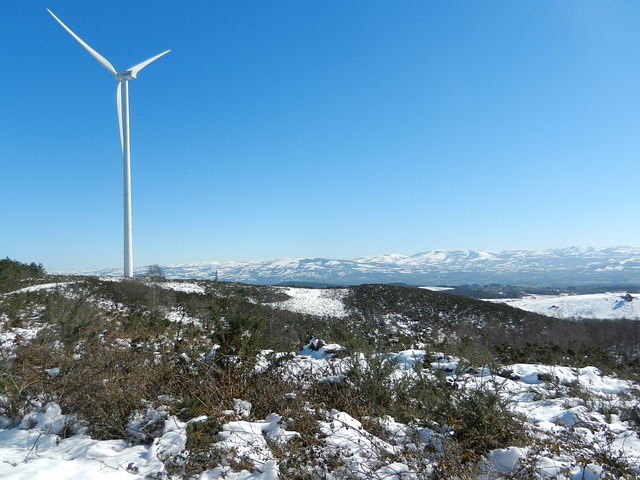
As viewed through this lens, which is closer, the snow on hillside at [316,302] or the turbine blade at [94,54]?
the turbine blade at [94,54]

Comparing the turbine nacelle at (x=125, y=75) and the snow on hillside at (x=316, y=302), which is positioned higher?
the turbine nacelle at (x=125, y=75)

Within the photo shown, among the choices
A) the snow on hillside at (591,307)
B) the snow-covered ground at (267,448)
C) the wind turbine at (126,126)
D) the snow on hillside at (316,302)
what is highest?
the wind turbine at (126,126)

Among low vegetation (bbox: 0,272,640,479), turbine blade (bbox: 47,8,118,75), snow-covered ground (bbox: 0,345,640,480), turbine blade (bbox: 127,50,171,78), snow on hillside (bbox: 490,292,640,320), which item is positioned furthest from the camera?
snow on hillside (bbox: 490,292,640,320)

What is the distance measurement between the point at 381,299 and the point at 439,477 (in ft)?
115

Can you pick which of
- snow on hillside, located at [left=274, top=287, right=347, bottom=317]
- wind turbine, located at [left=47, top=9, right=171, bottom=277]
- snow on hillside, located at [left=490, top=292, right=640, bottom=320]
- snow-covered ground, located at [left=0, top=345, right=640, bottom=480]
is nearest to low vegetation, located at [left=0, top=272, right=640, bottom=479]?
snow-covered ground, located at [left=0, top=345, right=640, bottom=480]

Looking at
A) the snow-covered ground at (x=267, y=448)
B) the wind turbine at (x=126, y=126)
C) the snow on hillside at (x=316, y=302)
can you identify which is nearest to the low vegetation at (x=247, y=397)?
the snow-covered ground at (x=267, y=448)

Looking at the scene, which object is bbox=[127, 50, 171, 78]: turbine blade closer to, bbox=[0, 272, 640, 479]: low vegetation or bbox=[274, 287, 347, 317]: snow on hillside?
bbox=[274, 287, 347, 317]: snow on hillside

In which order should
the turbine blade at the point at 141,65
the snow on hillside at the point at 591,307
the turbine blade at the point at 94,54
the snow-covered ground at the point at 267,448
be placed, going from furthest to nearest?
the snow on hillside at the point at 591,307 → the turbine blade at the point at 141,65 → the turbine blade at the point at 94,54 → the snow-covered ground at the point at 267,448

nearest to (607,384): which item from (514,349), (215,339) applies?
(514,349)

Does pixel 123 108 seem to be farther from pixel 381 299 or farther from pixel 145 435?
pixel 145 435

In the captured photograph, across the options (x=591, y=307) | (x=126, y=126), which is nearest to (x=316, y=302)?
(x=126, y=126)

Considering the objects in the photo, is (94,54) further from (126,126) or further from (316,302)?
(316,302)

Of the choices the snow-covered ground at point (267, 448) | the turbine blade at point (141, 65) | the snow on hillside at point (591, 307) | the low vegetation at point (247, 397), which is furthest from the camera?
the snow on hillside at point (591, 307)

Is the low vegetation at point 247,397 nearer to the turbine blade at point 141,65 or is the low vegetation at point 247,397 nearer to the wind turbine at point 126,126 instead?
the wind turbine at point 126,126
